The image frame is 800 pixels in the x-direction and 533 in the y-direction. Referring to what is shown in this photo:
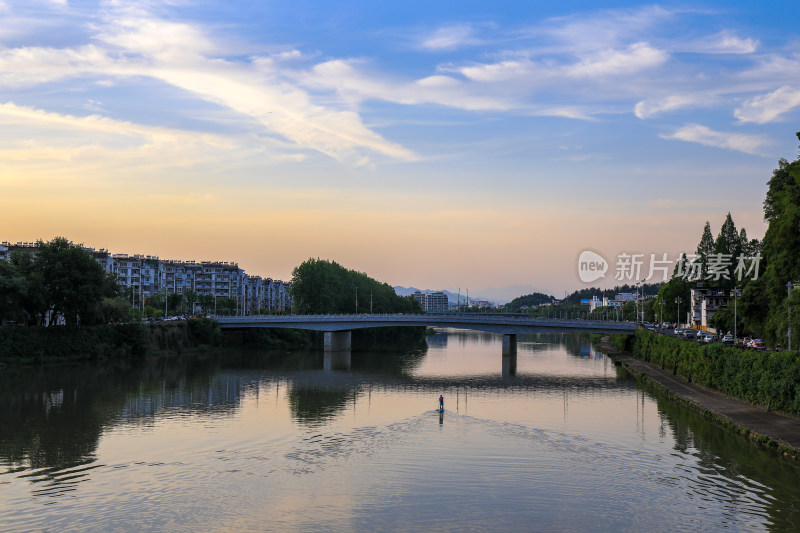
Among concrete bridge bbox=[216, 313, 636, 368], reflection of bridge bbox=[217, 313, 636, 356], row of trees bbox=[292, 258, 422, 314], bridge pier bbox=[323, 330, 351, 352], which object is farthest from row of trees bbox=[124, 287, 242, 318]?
bridge pier bbox=[323, 330, 351, 352]

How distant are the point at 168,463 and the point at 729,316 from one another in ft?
217

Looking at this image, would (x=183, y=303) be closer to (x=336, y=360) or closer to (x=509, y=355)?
(x=336, y=360)

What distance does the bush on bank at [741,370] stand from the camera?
41.0 m

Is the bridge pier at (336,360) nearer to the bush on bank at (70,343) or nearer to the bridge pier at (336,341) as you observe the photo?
the bridge pier at (336,341)

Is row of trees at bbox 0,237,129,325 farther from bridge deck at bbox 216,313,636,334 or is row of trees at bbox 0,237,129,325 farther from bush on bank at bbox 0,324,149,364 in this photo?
bridge deck at bbox 216,313,636,334

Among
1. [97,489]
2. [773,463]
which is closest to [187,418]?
[97,489]

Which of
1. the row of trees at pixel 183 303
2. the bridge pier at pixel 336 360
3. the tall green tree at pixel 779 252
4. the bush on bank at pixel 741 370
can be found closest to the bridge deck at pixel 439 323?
the bridge pier at pixel 336 360

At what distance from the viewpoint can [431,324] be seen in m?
103

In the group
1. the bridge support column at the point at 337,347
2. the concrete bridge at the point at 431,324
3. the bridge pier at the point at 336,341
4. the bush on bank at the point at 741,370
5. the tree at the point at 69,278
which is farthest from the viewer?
the bridge pier at the point at 336,341

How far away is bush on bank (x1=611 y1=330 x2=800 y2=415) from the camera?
40969 mm

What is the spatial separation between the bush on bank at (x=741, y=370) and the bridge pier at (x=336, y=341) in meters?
48.5

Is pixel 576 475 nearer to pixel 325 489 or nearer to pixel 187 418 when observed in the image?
pixel 325 489

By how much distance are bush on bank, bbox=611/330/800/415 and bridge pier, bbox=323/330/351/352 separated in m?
48.5

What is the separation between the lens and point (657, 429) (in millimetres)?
43312
